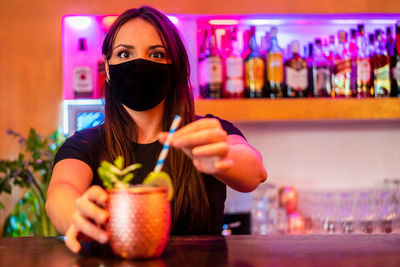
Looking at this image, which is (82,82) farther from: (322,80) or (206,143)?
(206,143)

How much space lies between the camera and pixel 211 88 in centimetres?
219

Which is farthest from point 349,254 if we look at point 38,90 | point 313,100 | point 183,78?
point 38,90

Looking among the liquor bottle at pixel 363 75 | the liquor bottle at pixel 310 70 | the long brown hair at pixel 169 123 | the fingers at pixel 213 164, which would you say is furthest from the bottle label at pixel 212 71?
the fingers at pixel 213 164

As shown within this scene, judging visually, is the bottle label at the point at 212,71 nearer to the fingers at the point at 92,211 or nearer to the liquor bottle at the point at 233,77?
the liquor bottle at the point at 233,77

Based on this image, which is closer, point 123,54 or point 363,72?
point 123,54

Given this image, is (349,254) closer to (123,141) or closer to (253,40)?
(123,141)

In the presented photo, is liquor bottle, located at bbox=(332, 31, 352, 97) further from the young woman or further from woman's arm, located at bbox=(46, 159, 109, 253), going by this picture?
woman's arm, located at bbox=(46, 159, 109, 253)

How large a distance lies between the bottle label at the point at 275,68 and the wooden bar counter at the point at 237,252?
133 centimetres

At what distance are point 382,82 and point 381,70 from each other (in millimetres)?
55

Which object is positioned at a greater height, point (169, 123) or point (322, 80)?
Answer: point (322, 80)

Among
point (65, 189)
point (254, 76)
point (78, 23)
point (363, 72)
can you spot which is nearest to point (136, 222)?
point (65, 189)

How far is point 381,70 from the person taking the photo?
229cm

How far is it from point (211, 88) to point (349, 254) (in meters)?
1.44

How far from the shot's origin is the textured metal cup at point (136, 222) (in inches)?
30.0
